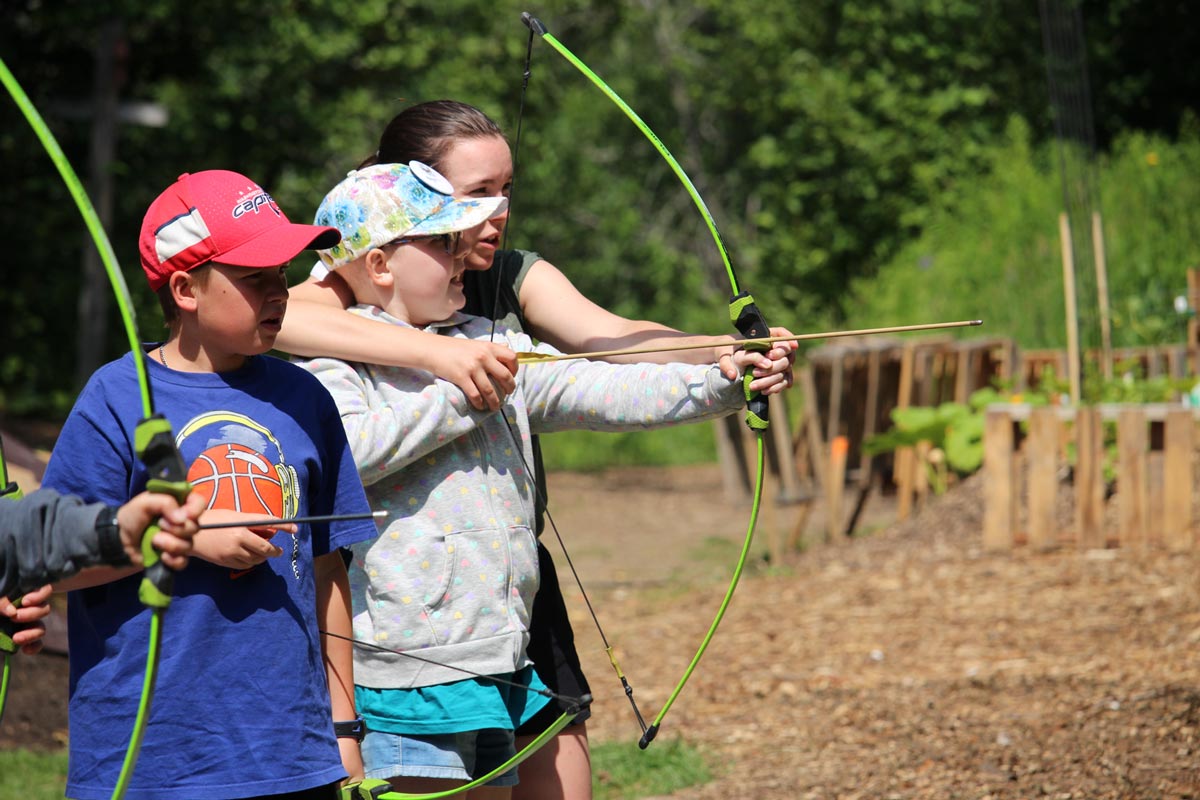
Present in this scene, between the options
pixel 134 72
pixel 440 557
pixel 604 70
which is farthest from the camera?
pixel 604 70

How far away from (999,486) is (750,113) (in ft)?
45.0

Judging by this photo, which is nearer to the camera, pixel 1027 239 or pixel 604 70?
pixel 1027 239

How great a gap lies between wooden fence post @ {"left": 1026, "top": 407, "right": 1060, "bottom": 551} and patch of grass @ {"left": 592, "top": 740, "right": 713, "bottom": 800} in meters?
2.85

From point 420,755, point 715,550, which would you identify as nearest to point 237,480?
point 420,755

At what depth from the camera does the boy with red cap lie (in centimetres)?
197

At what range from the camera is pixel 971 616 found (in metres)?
6.03

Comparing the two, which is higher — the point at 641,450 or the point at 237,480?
the point at 237,480

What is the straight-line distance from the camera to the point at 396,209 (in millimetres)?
2412

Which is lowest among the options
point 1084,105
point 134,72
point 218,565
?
point 218,565

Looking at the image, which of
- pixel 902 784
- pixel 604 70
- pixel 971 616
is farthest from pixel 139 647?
pixel 604 70

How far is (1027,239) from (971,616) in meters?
6.50

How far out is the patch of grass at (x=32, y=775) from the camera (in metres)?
4.30

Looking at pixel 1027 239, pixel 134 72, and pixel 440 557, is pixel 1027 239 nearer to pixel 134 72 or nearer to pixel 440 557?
pixel 134 72

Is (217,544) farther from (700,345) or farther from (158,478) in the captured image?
(700,345)
